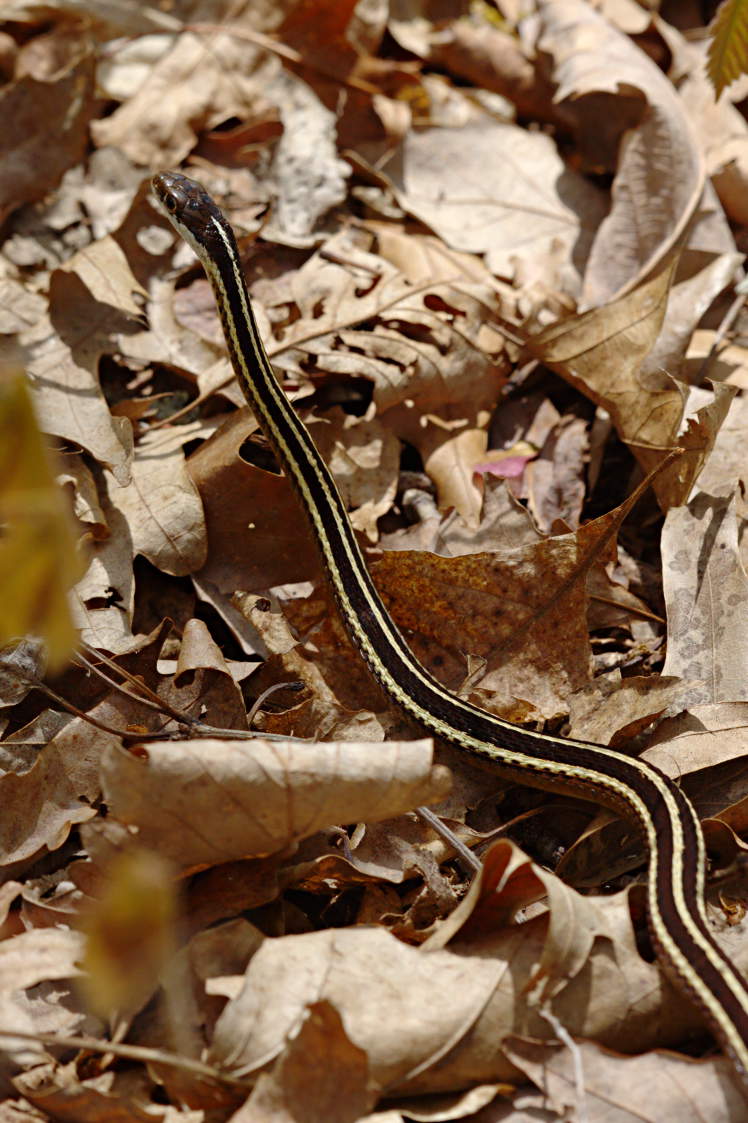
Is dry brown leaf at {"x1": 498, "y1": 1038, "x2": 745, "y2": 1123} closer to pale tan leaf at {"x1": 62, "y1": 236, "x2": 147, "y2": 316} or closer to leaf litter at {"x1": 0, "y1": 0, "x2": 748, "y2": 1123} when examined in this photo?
leaf litter at {"x1": 0, "y1": 0, "x2": 748, "y2": 1123}

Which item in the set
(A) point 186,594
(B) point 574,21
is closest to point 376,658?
(A) point 186,594

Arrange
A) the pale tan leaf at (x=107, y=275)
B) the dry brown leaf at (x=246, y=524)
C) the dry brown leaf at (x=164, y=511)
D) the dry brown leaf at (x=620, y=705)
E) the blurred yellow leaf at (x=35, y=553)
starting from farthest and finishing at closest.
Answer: the pale tan leaf at (x=107, y=275) → the dry brown leaf at (x=246, y=524) → the dry brown leaf at (x=164, y=511) → the dry brown leaf at (x=620, y=705) → the blurred yellow leaf at (x=35, y=553)

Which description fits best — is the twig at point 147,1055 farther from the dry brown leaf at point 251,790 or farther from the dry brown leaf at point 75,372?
the dry brown leaf at point 75,372

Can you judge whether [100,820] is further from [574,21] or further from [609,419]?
[574,21]

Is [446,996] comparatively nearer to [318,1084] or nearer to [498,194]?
[318,1084]

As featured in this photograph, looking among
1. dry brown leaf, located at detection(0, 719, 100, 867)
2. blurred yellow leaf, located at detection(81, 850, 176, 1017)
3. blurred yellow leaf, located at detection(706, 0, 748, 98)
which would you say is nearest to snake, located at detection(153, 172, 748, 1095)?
dry brown leaf, located at detection(0, 719, 100, 867)

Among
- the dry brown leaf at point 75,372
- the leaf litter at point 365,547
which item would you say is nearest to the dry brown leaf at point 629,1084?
the leaf litter at point 365,547

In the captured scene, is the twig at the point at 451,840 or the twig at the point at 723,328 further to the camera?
the twig at the point at 723,328
